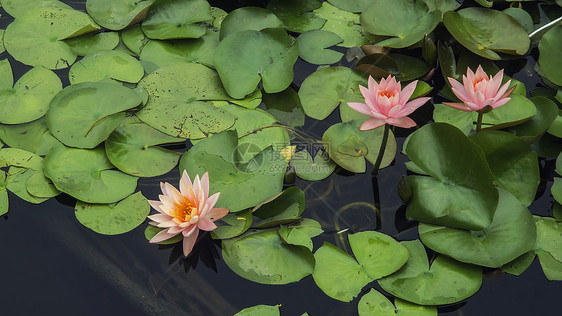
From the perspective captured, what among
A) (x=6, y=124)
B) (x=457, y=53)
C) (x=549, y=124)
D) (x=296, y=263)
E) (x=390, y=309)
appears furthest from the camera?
(x=457, y=53)

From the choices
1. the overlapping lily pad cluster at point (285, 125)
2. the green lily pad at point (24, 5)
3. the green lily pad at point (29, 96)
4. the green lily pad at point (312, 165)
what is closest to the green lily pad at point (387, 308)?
the overlapping lily pad cluster at point (285, 125)

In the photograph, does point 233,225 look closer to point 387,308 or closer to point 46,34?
point 387,308

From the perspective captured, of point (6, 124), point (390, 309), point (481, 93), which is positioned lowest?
point (390, 309)

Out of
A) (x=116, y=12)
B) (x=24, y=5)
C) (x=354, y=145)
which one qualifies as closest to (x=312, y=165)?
(x=354, y=145)

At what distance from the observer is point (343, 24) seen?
3252mm

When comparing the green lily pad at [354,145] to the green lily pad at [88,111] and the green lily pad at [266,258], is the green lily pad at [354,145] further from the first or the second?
Answer: the green lily pad at [88,111]

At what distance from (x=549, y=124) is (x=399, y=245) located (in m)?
1.05

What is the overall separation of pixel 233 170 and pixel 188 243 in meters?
0.43

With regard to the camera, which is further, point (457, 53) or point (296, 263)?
point (457, 53)

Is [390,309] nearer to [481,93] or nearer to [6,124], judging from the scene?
[481,93]

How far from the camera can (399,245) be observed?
225cm

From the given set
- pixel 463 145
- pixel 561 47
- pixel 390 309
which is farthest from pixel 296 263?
pixel 561 47

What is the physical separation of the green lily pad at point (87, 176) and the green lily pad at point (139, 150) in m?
0.05

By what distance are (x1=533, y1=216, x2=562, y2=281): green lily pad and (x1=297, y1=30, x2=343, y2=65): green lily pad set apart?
4.79 ft
